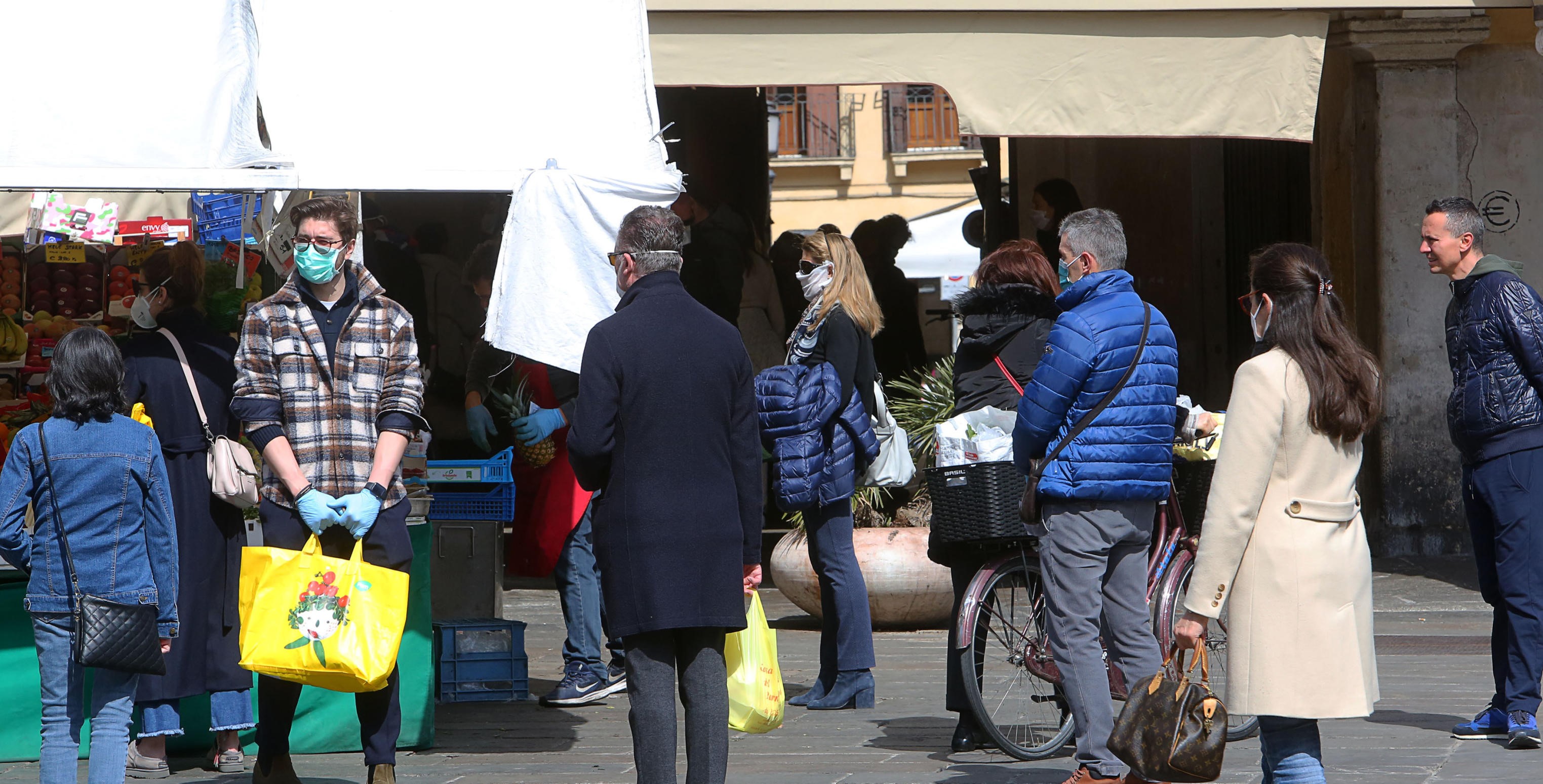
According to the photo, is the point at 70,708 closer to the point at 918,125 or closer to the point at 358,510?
the point at 358,510

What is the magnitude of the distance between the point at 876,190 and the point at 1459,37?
28.9 m

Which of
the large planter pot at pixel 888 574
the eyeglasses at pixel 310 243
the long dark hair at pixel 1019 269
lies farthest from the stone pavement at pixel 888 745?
the eyeglasses at pixel 310 243

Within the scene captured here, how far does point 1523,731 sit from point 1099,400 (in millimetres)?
2196

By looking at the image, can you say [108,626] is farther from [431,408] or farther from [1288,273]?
[431,408]

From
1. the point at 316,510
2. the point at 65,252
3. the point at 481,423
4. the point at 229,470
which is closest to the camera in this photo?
the point at 316,510

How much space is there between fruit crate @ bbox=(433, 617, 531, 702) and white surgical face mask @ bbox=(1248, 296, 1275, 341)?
3.84 meters

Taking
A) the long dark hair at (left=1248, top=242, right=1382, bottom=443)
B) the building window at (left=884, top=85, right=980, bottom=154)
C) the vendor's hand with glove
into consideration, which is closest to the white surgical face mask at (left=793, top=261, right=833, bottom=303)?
the vendor's hand with glove

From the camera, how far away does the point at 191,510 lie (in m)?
6.01

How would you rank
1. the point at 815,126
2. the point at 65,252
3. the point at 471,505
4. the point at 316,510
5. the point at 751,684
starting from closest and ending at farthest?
the point at 316,510 → the point at 751,684 → the point at 471,505 → the point at 65,252 → the point at 815,126

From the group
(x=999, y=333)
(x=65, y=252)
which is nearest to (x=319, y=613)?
(x=999, y=333)

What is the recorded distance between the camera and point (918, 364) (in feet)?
40.7

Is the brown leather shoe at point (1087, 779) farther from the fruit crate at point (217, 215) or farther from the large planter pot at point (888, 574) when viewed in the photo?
the fruit crate at point (217, 215)

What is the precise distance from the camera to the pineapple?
290 inches

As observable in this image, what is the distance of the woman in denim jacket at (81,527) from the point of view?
5.00m
